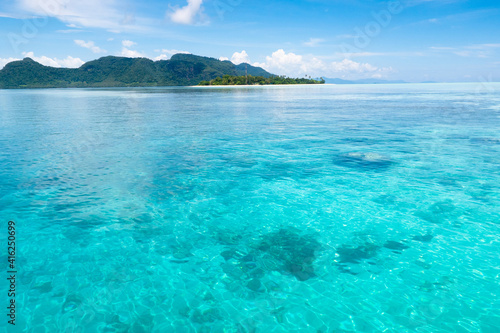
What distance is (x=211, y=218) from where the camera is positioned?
15.6 metres

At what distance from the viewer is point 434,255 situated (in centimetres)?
1210

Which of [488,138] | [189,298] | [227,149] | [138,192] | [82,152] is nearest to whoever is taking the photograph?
[189,298]

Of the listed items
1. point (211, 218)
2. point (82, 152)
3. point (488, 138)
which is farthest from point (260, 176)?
point (488, 138)

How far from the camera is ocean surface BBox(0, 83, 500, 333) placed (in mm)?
9312

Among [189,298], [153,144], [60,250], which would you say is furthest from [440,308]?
[153,144]

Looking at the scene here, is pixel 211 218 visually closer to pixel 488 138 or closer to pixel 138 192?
pixel 138 192

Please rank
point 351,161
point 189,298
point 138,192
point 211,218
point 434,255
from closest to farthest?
point 189,298
point 434,255
point 211,218
point 138,192
point 351,161

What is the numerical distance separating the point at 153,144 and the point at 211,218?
19461 millimetres

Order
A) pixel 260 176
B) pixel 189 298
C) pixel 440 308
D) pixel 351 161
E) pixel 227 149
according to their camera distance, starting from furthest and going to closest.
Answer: pixel 227 149 → pixel 351 161 → pixel 260 176 → pixel 189 298 → pixel 440 308

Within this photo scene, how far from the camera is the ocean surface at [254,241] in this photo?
367 inches

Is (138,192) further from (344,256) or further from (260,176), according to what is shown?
(344,256)

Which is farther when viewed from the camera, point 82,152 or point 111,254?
point 82,152

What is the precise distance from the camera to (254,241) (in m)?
13.4

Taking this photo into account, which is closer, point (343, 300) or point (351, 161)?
point (343, 300)
